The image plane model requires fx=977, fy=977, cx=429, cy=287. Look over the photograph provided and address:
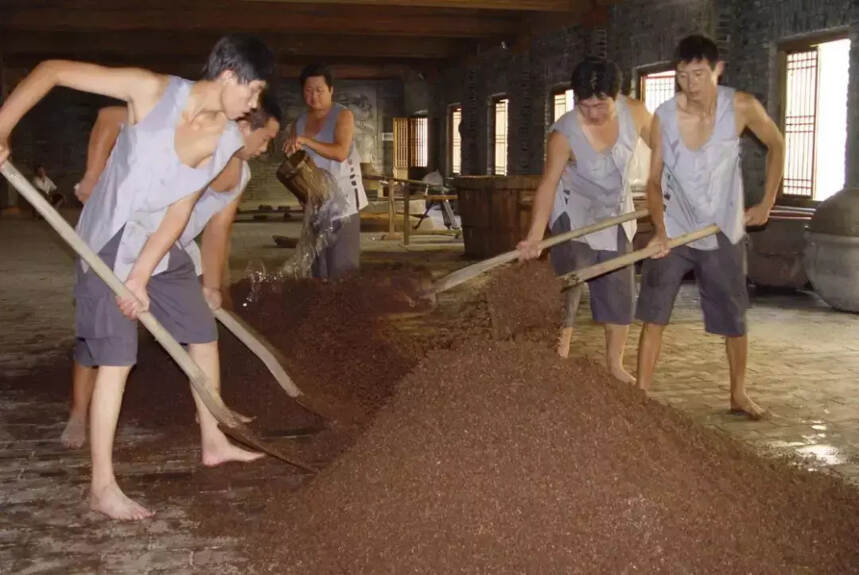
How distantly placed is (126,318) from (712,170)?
2.66 metres

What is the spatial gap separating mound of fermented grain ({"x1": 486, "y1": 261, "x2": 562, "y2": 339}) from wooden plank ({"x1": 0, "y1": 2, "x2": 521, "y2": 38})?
42.3 feet

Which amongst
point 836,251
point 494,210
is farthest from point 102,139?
point 494,210

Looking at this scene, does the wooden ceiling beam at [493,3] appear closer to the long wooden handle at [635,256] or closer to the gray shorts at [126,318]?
the long wooden handle at [635,256]

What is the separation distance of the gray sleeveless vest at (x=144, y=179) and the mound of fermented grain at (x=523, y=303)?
1.63m

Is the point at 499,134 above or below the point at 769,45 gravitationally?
below

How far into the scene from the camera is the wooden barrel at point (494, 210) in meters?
10.5

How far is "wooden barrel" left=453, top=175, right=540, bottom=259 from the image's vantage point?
10484 millimetres

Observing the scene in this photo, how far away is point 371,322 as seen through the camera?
516 cm

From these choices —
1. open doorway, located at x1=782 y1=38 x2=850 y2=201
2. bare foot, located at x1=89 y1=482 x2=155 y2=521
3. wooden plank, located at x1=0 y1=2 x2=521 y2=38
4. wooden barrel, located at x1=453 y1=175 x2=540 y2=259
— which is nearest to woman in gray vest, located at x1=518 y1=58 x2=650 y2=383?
bare foot, located at x1=89 y1=482 x2=155 y2=521

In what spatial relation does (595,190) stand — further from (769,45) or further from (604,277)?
(769,45)

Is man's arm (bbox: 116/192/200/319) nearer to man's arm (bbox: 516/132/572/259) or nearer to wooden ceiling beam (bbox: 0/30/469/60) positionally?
man's arm (bbox: 516/132/572/259)

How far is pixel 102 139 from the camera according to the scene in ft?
13.1

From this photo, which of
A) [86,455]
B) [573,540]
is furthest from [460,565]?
[86,455]

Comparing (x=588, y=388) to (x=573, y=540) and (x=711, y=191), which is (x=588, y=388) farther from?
(x=711, y=191)
